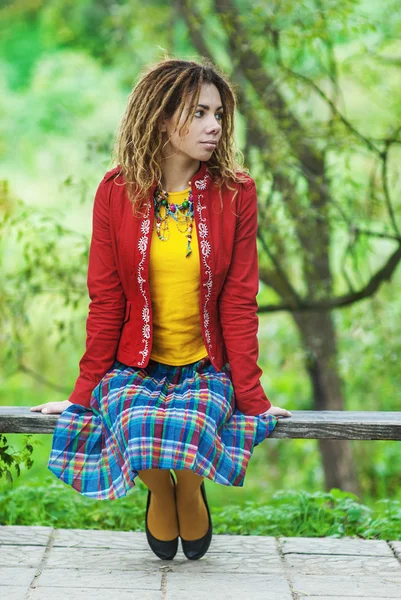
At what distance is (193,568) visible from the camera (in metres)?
2.94

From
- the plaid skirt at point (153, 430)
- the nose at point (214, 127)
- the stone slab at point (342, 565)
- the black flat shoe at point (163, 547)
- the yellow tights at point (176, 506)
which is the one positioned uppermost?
the nose at point (214, 127)

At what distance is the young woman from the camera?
112 inches

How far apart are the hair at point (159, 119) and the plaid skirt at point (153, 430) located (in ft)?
1.93

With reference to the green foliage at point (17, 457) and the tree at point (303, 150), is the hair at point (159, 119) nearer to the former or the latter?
the green foliage at point (17, 457)

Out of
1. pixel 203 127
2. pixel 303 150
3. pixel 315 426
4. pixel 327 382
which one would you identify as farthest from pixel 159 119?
pixel 327 382

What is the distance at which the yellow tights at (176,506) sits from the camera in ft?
9.27

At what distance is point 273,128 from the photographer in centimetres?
534

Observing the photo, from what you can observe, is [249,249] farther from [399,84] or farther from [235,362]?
[399,84]

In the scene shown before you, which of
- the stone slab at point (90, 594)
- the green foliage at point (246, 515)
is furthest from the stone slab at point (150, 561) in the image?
the green foliage at point (246, 515)

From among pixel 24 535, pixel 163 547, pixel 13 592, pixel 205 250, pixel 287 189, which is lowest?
pixel 24 535

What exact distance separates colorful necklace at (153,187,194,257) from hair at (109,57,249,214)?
59mm

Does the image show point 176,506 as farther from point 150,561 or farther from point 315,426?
point 315,426

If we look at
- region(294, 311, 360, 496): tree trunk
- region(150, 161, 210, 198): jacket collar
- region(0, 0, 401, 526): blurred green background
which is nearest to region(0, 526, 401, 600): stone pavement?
region(0, 0, 401, 526): blurred green background

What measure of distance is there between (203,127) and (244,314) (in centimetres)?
64
